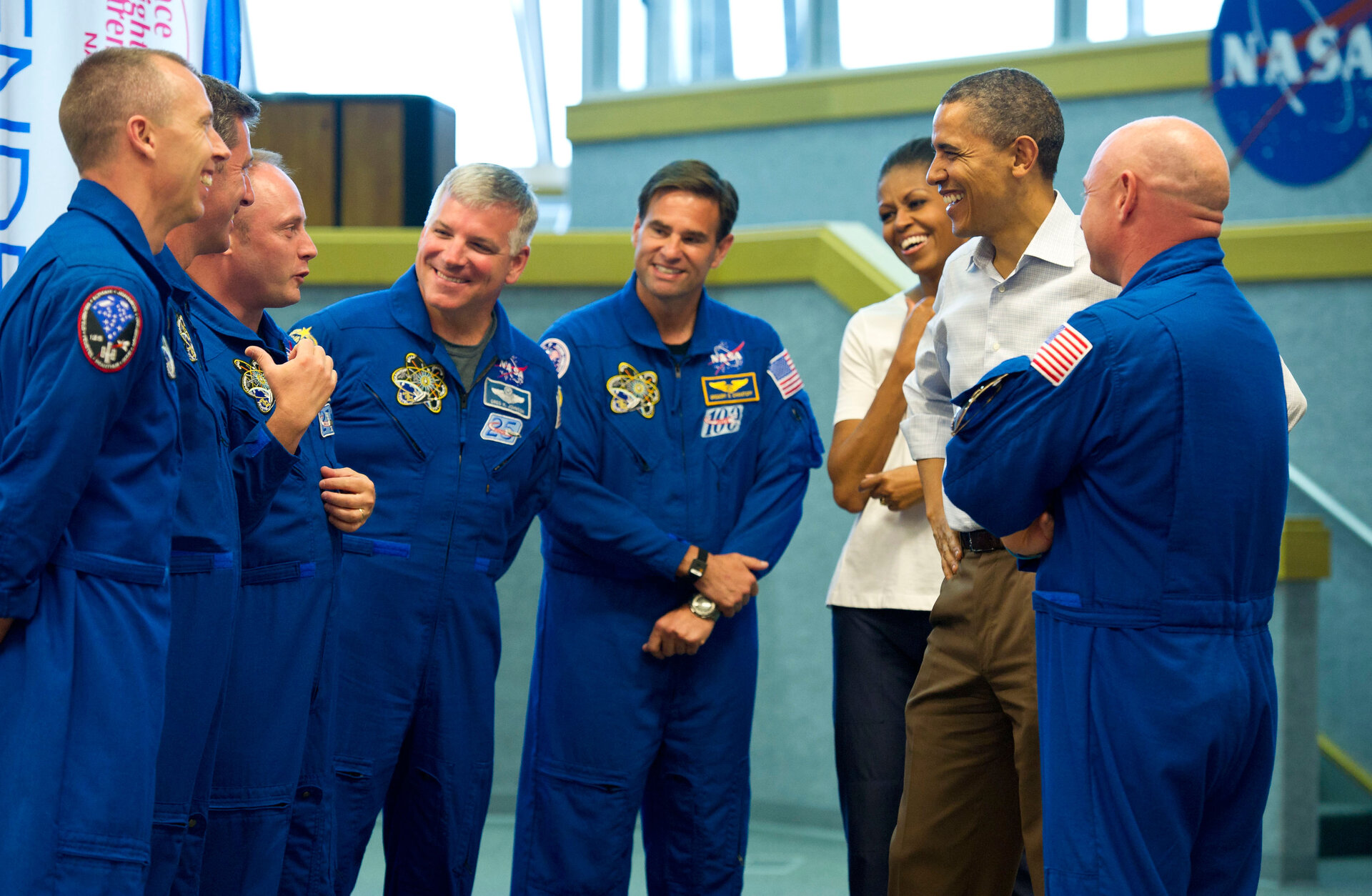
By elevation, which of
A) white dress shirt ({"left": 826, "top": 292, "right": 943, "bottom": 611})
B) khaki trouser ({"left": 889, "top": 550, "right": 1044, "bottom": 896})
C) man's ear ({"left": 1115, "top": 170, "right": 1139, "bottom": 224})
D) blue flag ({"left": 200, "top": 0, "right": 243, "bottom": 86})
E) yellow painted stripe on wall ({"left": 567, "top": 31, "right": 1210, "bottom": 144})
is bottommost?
khaki trouser ({"left": 889, "top": 550, "right": 1044, "bottom": 896})

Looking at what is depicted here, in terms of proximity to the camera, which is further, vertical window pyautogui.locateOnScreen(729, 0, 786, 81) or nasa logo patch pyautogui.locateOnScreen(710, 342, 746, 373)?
vertical window pyautogui.locateOnScreen(729, 0, 786, 81)

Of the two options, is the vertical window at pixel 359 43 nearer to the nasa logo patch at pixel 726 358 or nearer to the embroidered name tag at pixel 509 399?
the nasa logo patch at pixel 726 358

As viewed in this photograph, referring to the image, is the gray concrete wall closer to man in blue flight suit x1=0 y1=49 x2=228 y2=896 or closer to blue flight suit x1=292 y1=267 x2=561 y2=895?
blue flight suit x1=292 y1=267 x2=561 y2=895

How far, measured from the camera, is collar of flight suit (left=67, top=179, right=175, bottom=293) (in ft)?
5.05

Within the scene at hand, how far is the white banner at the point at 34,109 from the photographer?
92.8 inches

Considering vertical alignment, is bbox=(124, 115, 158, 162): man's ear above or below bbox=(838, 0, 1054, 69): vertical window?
below

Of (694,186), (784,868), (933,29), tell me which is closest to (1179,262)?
(694,186)

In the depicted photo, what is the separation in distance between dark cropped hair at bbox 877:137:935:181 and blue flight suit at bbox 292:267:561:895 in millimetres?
993

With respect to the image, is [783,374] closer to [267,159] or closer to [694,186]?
[694,186]

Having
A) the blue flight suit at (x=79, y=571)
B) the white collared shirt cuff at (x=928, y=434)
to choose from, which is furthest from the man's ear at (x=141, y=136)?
the white collared shirt cuff at (x=928, y=434)

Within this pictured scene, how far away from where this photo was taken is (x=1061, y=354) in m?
1.66

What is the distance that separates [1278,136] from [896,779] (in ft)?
15.5

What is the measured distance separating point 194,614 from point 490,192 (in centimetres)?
121

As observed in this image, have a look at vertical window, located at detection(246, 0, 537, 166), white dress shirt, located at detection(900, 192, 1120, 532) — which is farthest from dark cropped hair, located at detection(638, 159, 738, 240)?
vertical window, located at detection(246, 0, 537, 166)
